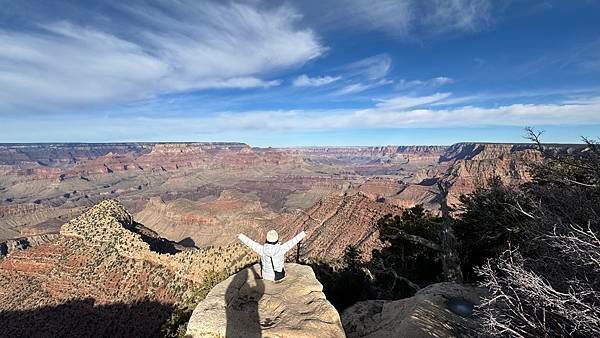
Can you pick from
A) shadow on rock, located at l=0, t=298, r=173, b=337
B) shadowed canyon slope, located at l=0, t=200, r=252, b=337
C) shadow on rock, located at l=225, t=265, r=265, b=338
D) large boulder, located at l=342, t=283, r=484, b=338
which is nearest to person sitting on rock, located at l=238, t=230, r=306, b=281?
shadow on rock, located at l=225, t=265, r=265, b=338

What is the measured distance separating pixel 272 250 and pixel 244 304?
1472 millimetres

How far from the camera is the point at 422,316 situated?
401 inches

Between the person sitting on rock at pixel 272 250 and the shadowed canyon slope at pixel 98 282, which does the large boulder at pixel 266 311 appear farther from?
the shadowed canyon slope at pixel 98 282

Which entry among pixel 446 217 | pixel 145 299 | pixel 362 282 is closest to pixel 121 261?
pixel 145 299

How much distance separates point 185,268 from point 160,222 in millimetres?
121105

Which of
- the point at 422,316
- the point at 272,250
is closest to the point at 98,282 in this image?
the point at 272,250

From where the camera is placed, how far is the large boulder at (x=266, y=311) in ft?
25.3

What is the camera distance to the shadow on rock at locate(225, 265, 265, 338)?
7758mm

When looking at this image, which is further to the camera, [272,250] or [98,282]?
[98,282]

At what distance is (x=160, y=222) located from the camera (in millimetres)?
148500

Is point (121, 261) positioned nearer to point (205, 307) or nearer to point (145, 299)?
point (145, 299)

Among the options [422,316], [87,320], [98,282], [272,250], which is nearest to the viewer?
[272,250]

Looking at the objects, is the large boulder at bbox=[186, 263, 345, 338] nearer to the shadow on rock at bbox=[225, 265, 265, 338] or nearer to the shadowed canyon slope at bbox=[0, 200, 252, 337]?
the shadow on rock at bbox=[225, 265, 265, 338]

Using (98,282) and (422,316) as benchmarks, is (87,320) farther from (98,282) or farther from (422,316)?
(422,316)
